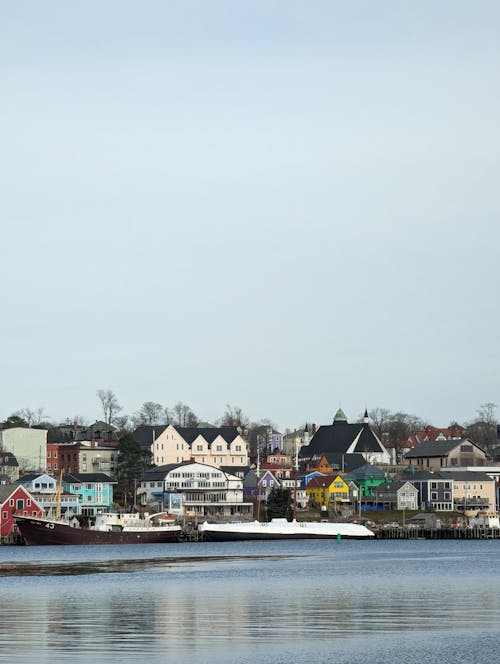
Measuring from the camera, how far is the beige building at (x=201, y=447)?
186875mm

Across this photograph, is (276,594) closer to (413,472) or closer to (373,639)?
(373,639)

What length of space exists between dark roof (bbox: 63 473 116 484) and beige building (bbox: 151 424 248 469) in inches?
712

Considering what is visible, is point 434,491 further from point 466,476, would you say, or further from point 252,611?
point 252,611

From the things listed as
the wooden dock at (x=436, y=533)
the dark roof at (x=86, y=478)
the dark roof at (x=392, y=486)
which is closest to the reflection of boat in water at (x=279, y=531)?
the wooden dock at (x=436, y=533)

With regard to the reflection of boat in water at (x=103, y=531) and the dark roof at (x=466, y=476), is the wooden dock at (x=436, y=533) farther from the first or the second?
the reflection of boat in water at (x=103, y=531)

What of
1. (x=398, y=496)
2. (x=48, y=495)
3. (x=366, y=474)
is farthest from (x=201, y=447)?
(x=48, y=495)

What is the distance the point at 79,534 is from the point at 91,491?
90.9 feet

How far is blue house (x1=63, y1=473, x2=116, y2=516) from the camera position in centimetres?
16238

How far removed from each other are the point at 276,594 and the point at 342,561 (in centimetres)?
3616

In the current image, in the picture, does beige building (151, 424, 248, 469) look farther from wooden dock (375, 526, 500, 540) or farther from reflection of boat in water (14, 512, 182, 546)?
reflection of boat in water (14, 512, 182, 546)

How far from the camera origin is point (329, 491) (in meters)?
180

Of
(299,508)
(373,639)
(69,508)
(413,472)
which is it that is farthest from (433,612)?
(413,472)

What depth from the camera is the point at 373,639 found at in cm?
4369

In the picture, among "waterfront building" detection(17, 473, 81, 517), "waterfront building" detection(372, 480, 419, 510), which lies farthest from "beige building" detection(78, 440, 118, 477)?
"waterfront building" detection(372, 480, 419, 510)
